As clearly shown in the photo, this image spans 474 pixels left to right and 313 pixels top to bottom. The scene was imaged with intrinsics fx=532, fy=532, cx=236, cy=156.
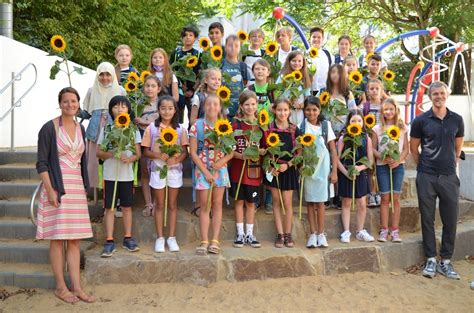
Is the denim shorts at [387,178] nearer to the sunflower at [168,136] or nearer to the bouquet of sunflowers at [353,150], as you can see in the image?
the bouquet of sunflowers at [353,150]

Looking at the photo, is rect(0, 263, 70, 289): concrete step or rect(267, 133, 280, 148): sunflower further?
rect(267, 133, 280, 148): sunflower

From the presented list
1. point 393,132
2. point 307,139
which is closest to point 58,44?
point 307,139

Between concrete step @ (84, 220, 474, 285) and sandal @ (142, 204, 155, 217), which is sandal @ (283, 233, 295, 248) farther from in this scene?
sandal @ (142, 204, 155, 217)

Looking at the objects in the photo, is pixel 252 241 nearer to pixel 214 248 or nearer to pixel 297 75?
pixel 214 248

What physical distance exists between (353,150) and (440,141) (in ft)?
3.05

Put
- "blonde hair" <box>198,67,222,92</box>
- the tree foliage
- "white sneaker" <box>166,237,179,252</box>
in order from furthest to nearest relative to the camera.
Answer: the tree foliage
"blonde hair" <box>198,67,222,92</box>
"white sneaker" <box>166,237,179,252</box>

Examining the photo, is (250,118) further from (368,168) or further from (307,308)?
(307,308)

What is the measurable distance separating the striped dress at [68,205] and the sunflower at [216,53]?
2.06 meters

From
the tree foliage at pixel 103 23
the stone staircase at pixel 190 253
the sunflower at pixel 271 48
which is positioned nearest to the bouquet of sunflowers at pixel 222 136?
the stone staircase at pixel 190 253

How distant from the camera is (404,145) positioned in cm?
627

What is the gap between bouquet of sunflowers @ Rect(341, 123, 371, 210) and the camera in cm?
590

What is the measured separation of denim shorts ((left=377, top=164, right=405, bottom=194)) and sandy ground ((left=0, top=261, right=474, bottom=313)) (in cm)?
104

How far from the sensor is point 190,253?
5.54 m

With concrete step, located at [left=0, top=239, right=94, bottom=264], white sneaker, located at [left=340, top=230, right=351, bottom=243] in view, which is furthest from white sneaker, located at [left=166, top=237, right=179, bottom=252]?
white sneaker, located at [left=340, top=230, right=351, bottom=243]
